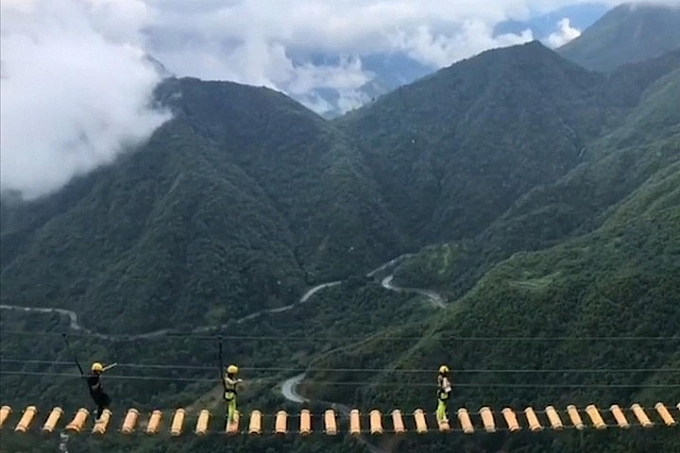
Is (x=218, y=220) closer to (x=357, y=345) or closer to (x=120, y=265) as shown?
(x=120, y=265)

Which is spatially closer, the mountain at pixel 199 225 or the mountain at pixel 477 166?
the mountain at pixel 199 225

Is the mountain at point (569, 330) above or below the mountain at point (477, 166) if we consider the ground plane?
below

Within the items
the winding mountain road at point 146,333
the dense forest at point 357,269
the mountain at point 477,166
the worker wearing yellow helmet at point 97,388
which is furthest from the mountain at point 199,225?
the worker wearing yellow helmet at point 97,388

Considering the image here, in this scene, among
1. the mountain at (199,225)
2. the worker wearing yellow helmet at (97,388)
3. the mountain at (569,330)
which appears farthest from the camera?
the mountain at (199,225)

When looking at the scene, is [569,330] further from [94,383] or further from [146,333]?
[146,333]

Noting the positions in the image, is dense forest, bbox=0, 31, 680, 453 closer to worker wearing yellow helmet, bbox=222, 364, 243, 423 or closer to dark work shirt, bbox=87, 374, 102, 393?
worker wearing yellow helmet, bbox=222, 364, 243, 423

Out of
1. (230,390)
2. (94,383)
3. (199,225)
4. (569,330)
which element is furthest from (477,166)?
(94,383)

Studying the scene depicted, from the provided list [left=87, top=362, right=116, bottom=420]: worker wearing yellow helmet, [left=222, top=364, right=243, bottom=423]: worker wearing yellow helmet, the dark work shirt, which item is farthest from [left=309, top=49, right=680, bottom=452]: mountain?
Result: the dark work shirt

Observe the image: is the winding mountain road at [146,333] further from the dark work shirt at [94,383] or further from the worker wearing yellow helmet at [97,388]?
the dark work shirt at [94,383]

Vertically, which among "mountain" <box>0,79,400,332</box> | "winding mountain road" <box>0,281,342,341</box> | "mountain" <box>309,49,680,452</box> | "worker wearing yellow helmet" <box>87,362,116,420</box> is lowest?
"worker wearing yellow helmet" <box>87,362,116,420</box>
